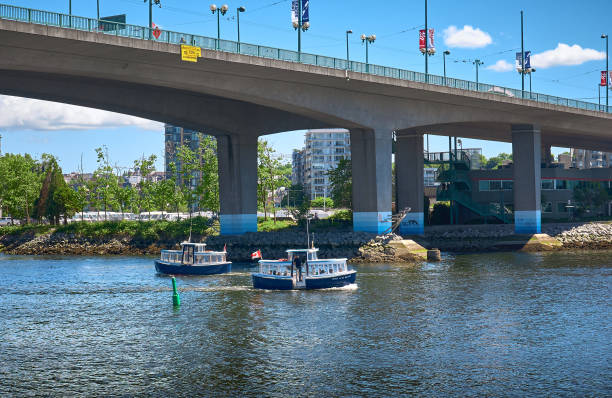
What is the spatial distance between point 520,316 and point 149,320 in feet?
72.2

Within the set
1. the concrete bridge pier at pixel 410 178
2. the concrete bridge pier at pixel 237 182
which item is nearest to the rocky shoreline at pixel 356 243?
the concrete bridge pier at pixel 237 182

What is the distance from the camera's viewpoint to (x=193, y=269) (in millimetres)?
64812

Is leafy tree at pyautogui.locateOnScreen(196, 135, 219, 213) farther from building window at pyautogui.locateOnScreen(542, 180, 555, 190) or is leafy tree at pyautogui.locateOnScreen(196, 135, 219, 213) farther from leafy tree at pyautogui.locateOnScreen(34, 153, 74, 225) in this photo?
building window at pyautogui.locateOnScreen(542, 180, 555, 190)

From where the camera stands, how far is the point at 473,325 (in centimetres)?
3981

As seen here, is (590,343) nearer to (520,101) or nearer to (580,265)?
(580,265)

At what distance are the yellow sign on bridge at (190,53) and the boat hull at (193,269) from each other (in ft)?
60.6

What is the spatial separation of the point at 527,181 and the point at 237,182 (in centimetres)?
3681

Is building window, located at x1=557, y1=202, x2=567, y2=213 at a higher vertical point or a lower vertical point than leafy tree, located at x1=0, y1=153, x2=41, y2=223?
lower

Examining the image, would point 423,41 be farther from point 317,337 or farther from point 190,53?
point 317,337

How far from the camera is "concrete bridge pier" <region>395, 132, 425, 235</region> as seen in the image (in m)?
91.9

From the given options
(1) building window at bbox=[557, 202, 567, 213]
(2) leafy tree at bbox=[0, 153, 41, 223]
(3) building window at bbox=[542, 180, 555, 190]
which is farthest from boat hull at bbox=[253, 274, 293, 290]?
(2) leafy tree at bbox=[0, 153, 41, 223]

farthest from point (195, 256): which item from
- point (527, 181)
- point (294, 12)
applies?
point (527, 181)

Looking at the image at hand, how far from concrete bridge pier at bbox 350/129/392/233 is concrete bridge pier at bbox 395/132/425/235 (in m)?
14.2

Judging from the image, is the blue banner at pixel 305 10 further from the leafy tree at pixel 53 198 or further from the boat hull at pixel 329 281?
the leafy tree at pixel 53 198
